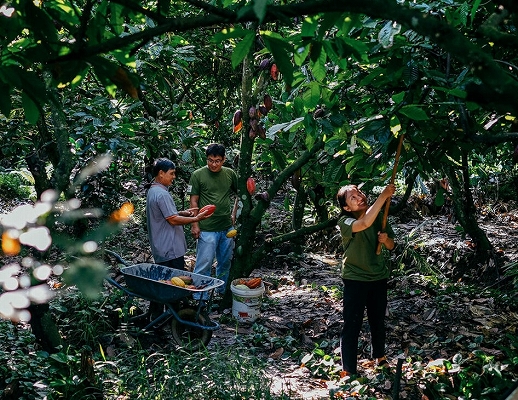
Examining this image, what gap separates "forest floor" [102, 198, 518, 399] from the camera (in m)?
4.53

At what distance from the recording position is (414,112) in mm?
2740

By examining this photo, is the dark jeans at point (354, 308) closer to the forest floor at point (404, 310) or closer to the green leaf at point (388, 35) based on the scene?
the forest floor at point (404, 310)

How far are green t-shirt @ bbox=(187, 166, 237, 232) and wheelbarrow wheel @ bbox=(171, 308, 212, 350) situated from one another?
4.08 ft

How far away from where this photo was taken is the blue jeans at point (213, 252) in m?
6.24

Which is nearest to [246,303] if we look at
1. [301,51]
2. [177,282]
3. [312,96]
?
[177,282]

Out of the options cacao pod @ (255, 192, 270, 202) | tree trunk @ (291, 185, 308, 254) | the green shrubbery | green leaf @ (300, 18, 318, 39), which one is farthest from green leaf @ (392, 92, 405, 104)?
the green shrubbery

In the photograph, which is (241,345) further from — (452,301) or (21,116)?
(21,116)

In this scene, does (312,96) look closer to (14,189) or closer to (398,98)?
(398,98)

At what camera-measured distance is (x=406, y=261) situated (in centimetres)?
734

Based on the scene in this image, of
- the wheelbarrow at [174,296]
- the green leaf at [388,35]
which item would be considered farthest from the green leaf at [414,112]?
the wheelbarrow at [174,296]

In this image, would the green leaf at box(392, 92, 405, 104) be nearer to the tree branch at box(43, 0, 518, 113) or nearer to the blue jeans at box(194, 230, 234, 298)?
the tree branch at box(43, 0, 518, 113)

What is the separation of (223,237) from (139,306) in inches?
43.8

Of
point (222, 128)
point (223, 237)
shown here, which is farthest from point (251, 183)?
point (222, 128)

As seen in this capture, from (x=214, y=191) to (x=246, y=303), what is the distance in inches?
47.2
